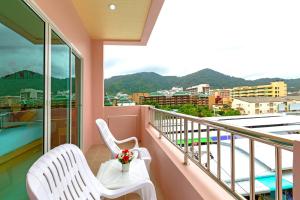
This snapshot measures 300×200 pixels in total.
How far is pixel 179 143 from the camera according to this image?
96.0 inches

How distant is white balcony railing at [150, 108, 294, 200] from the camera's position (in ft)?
3.00

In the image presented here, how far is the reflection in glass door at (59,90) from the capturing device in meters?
2.32

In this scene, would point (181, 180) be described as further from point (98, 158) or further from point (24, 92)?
point (98, 158)

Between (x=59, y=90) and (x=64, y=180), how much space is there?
1.54 metres

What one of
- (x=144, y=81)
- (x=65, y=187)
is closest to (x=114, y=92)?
(x=144, y=81)

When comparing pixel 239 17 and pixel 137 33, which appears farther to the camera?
pixel 239 17

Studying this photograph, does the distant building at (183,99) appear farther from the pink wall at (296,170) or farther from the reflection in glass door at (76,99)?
the pink wall at (296,170)

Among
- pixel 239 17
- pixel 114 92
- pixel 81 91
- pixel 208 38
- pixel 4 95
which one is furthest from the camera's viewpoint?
pixel 208 38

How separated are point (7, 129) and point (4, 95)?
233 mm

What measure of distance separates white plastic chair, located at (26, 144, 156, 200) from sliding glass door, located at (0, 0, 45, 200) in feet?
1.22

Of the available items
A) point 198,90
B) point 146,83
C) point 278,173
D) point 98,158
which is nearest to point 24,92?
point 278,173

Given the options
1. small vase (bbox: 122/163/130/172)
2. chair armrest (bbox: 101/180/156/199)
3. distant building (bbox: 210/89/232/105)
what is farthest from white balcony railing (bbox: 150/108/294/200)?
distant building (bbox: 210/89/232/105)

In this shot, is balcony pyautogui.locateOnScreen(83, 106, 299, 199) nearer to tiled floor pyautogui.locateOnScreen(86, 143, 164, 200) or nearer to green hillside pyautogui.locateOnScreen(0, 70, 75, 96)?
tiled floor pyautogui.locateOnScreen(86, 143, 164, 200)

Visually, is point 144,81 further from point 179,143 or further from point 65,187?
point 65,187
